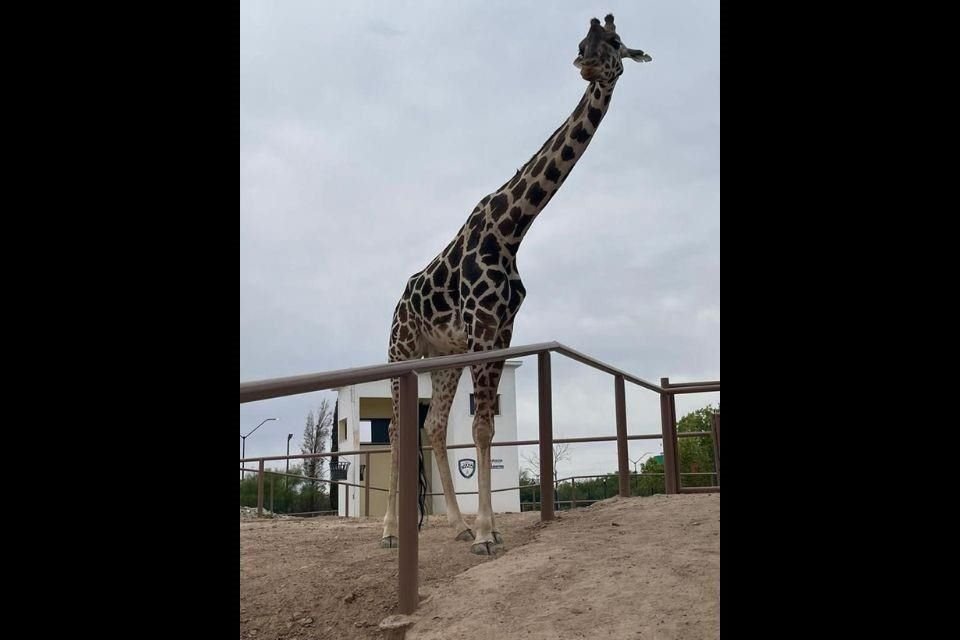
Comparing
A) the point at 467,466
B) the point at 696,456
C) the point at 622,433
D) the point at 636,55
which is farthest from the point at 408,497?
the point at 467,466

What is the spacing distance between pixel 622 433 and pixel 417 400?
2548 millimetres

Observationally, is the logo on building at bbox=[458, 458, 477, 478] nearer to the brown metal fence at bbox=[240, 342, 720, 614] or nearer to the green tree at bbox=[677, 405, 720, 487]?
the green tree at bbox=[677, 405, 720, 487]

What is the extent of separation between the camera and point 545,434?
14.9ft

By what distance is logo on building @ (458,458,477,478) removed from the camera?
1783 centimetres

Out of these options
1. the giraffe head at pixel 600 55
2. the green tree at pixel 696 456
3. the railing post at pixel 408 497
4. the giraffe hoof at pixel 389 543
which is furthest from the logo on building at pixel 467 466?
A: the railing post at pixel 408 497

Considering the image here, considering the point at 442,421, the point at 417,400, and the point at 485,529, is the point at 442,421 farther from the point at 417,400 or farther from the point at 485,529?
the point at 417,400

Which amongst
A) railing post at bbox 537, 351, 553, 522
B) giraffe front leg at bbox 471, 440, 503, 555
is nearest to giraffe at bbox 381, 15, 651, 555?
railing post at bbox 537, 351, 553, 522
